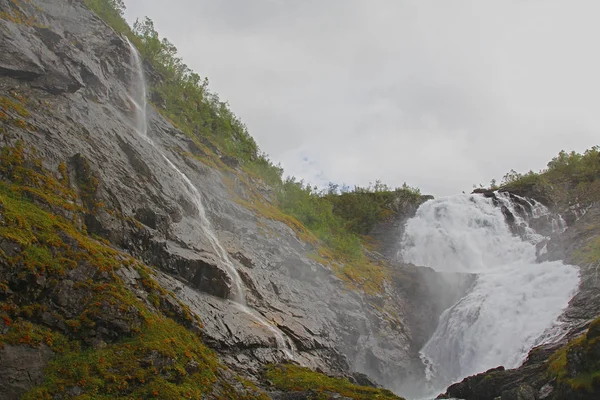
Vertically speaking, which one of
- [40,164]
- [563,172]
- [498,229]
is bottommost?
[40,164]

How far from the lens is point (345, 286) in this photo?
42250 mm

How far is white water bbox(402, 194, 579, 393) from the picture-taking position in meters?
36.3

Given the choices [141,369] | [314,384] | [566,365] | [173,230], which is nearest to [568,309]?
[566,365]

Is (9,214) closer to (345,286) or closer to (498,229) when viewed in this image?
(345,286)

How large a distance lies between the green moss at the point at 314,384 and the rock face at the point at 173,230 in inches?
44.7

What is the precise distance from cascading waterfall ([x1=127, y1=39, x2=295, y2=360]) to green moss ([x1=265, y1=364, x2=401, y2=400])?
8.72 feet

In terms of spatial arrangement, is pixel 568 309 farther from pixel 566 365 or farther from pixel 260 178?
pixel 260 178

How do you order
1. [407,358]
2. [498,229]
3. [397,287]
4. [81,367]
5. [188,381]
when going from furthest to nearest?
[498,229]
[397,287]
[407,358]
[188,381]
[81,367]

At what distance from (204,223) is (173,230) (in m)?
5.85

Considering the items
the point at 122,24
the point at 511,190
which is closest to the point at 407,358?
the point at 511,190

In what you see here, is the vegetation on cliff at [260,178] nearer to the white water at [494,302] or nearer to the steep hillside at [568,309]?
the white water at [494,302]

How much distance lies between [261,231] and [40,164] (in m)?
21.1

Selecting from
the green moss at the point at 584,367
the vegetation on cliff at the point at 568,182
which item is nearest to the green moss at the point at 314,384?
the green moss at the point at 584,367

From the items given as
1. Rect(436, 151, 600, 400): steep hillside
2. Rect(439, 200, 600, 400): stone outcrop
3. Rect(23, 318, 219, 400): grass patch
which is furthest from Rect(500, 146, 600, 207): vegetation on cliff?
Rect(23, 318, 219, 400): grass patch
